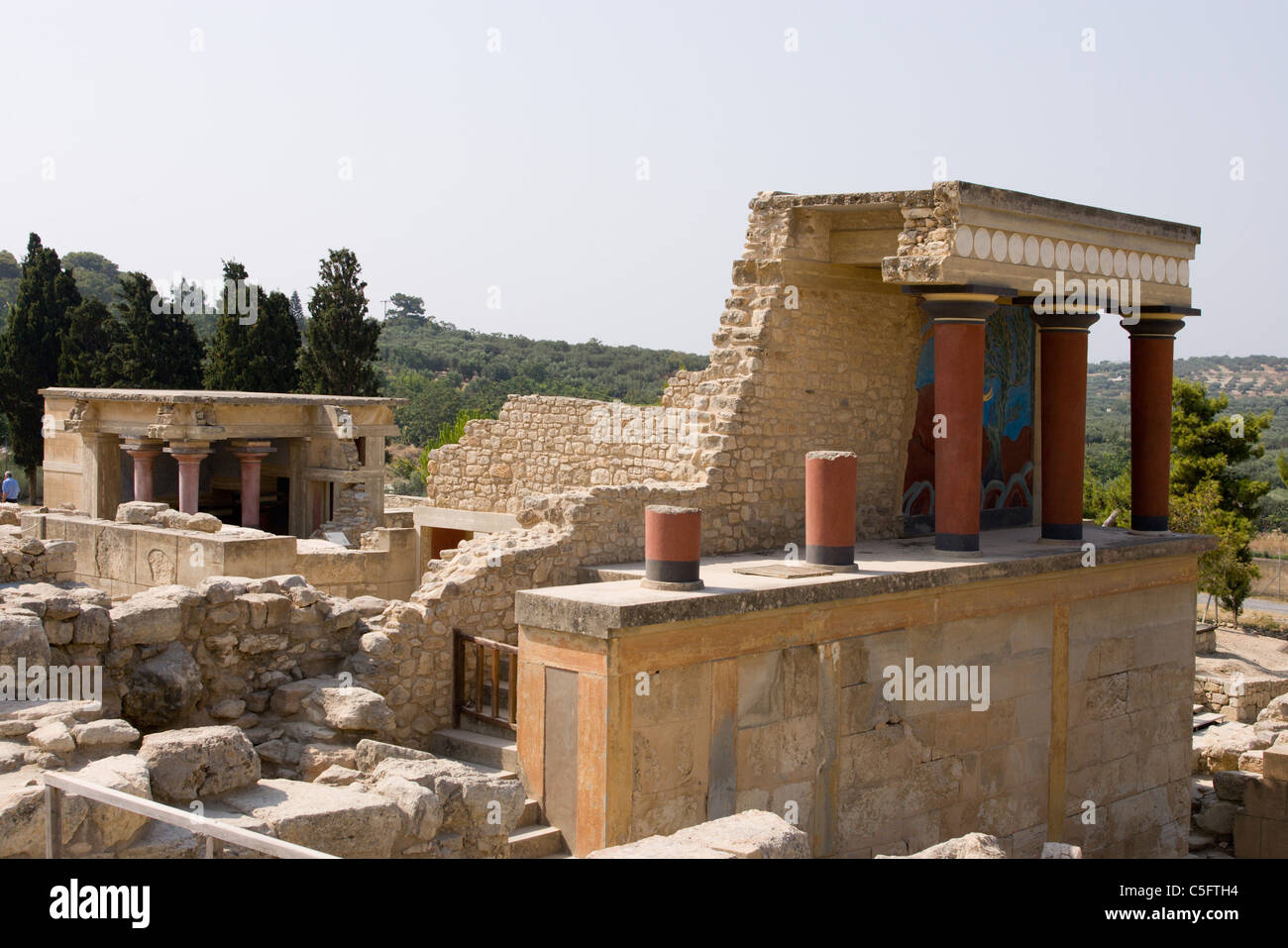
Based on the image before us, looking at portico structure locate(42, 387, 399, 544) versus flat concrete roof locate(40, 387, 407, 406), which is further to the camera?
portico structure locate(42, 387, 399, 544)

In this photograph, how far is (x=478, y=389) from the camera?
62438mm

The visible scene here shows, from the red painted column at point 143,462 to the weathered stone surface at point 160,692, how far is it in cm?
1301

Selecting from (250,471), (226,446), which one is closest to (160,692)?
(250,471)

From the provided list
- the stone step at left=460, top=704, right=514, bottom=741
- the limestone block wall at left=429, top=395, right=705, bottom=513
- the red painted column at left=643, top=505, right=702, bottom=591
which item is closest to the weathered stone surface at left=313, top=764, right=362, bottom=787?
the stone step at left=460, top=704, right=514, bottom=741

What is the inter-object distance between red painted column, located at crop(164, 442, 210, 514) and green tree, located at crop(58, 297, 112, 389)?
11.7m

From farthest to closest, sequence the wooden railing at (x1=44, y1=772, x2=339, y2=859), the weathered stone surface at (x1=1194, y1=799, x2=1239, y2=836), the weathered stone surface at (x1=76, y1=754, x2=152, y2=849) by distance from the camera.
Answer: the weathered stone surface at (x1=1194, y1=799, x2=1239, y2=836), the weathered stone surface at (x1=76, y1=754, x2=152, y2=849), the wooden railing at (x1=44, y1=772, x2=339, y2=859)

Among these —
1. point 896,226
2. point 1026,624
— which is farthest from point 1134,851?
point 896,226

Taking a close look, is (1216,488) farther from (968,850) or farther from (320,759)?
(968,850)

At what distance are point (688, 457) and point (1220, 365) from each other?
153 metres

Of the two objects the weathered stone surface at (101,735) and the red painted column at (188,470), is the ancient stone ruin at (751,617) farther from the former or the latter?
the red painted column at (188,470)

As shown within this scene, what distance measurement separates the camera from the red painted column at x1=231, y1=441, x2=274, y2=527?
20469 millimetres

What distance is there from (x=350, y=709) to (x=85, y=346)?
1020 inches

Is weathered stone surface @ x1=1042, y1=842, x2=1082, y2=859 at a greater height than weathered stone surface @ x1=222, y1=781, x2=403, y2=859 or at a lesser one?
lesser

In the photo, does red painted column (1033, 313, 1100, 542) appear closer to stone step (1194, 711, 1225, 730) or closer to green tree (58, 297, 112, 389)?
stone step (1194, 711, 1225, 730)
